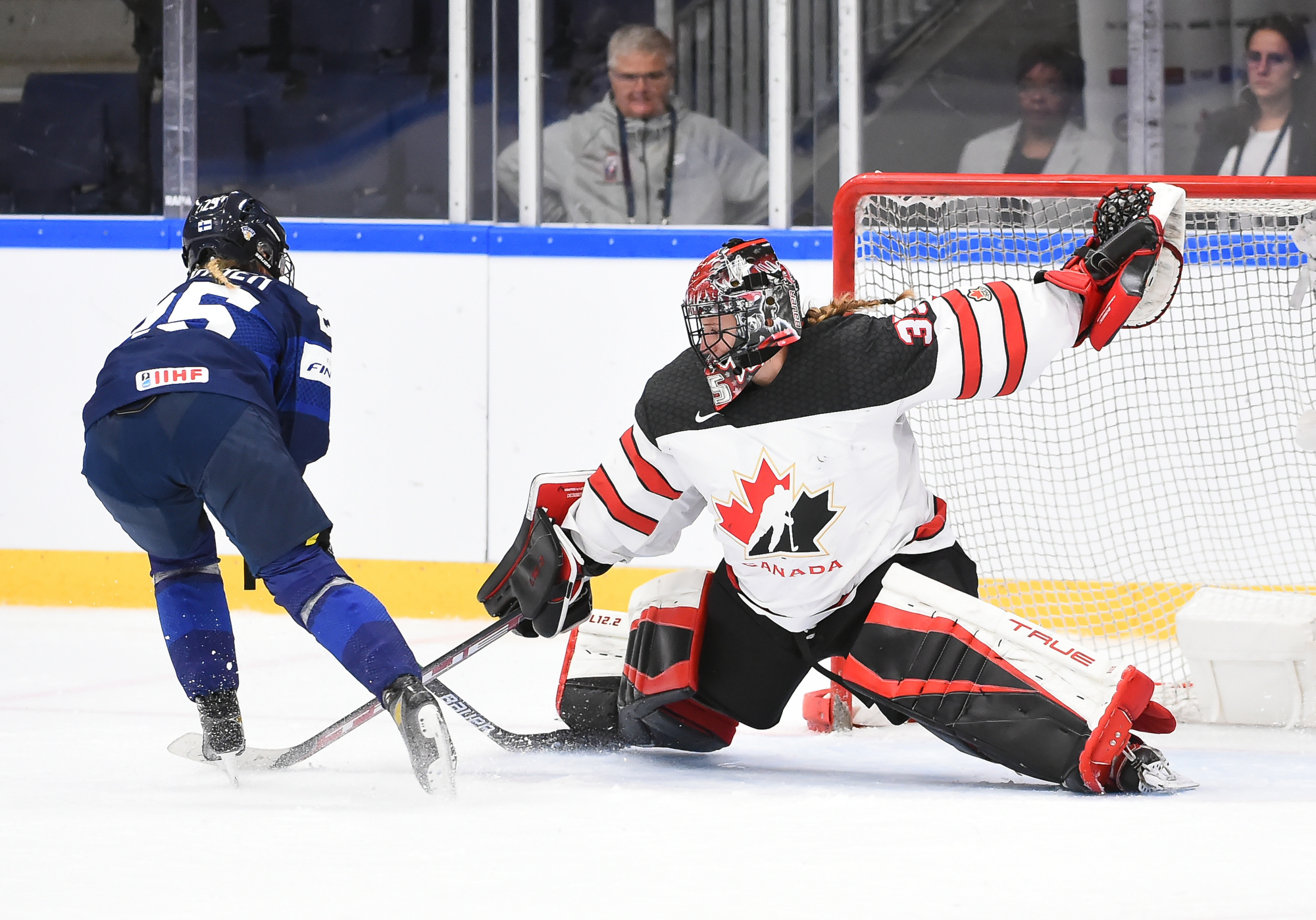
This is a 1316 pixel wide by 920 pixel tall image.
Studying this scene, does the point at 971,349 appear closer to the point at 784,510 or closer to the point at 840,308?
the point at 840,308

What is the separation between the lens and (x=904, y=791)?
2.16 m

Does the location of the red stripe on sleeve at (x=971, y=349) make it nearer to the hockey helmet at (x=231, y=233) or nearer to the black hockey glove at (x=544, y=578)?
the black hockey glove at (x=544, y=578)

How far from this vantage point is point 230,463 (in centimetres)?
217

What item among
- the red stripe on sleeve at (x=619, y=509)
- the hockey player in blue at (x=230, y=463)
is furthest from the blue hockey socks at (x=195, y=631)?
the red stripe on sleeve at (x=619, y=509)

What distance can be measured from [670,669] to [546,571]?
25cm

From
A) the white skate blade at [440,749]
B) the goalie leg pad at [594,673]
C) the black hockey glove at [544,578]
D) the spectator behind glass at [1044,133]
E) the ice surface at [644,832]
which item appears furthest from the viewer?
the spectator behind glass at [1044,133]

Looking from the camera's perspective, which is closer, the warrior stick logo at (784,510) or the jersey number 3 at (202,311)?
the warrior stick logo at (784,510)

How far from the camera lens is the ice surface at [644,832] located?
5.09 ft

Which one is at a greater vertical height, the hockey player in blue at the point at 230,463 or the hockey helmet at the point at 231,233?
the hockey helmet at the point at 231,233

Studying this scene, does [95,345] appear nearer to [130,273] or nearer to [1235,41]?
[130,273]

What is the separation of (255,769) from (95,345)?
2204 millimetres

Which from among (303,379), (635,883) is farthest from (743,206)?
(635,883)

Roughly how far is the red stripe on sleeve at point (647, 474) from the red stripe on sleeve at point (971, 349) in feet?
1.55

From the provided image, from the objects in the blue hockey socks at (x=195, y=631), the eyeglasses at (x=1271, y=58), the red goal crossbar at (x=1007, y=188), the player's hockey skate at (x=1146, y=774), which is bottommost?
the player's hockey skate at (x=1146, y=774)
